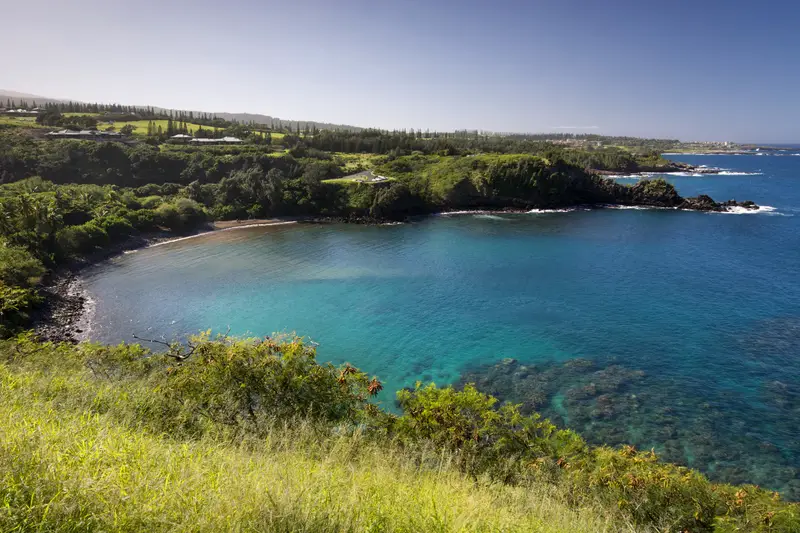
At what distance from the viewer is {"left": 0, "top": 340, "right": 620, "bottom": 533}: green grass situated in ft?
16.8

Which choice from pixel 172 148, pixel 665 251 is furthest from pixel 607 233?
pixel 172 148

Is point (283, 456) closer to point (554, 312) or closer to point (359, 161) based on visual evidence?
point (554, 312)

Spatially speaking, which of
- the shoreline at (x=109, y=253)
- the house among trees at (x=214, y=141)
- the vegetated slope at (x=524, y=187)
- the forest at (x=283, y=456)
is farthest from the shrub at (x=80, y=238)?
the house among trees at (x=214, y=141)

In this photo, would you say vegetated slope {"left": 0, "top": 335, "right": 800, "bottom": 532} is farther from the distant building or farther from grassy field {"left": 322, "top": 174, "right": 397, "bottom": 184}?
the distant building

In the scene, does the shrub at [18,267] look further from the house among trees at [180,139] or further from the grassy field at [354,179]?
the house among trees at [180,139]

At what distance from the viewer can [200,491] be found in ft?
19.3

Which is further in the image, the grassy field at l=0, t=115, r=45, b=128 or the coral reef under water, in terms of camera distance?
the grassy field at l=0, t=115, r=45, b=128

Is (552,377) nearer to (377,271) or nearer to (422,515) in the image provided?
(422,515)

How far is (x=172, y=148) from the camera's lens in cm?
9469

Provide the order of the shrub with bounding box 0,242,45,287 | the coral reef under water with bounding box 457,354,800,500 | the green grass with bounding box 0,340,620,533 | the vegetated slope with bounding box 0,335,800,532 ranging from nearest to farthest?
1. the green grass with bounding box 0,340,620,533
2. the vegetated slope with bounding box 0,335,800,532
3. the coral reef under water with bounding box 457,354,800,500
4. the shrub with bounding box 0,242,45,287

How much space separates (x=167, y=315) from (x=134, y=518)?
1446 inches

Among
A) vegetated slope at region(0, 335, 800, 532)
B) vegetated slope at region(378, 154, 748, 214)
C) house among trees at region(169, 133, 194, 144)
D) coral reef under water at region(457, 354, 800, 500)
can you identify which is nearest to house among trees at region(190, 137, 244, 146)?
house among trees at region(169, 133, 194, 144)

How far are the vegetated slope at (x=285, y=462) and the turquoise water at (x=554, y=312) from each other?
987cm

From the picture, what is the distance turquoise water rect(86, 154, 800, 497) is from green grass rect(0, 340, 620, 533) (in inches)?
675
